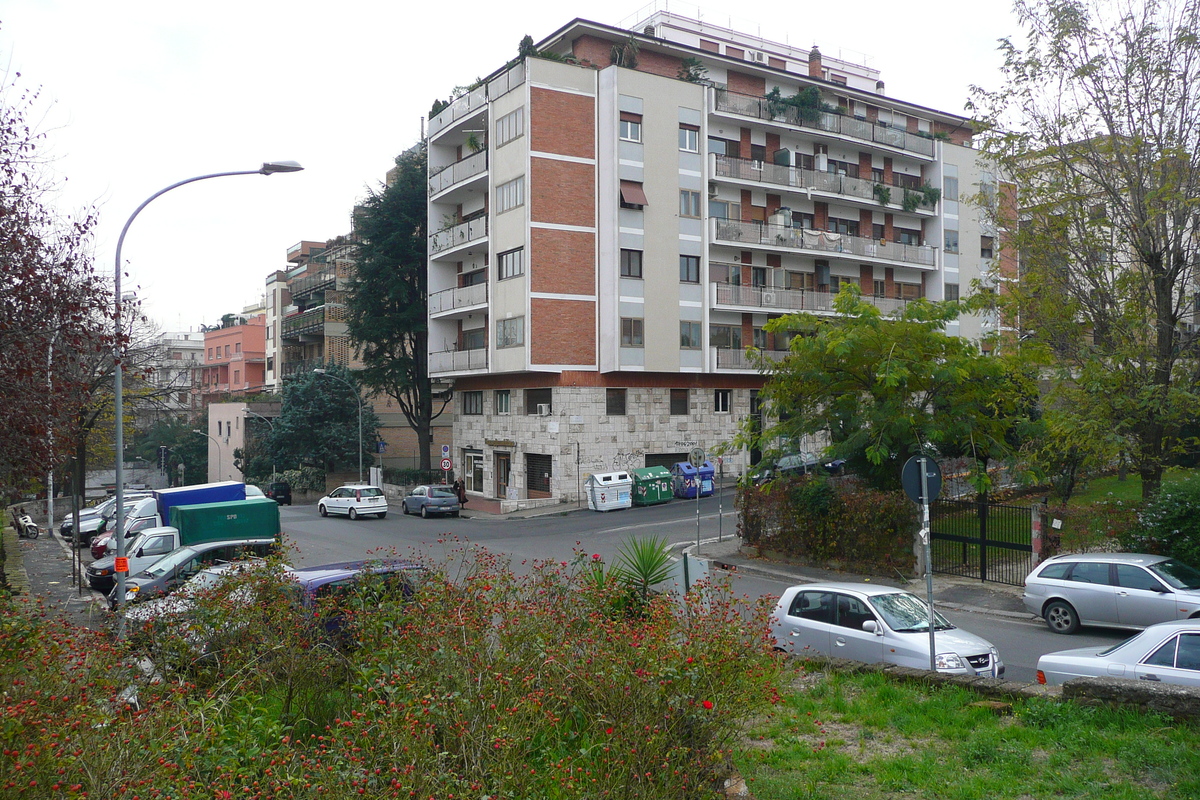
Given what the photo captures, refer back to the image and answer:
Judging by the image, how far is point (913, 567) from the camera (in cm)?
1955

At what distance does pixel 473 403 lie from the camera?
4447 cm

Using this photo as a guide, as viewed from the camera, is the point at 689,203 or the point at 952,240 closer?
the point at 689,203

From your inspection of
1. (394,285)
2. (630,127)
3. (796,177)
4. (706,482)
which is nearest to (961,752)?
(706,482)

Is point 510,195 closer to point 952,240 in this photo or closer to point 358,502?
point 358,502

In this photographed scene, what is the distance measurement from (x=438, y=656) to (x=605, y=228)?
33.9 m

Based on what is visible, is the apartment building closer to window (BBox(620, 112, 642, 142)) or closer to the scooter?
window (BBox(620, 112, 642, 142))

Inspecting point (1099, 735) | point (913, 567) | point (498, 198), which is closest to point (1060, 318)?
point (913, 567)

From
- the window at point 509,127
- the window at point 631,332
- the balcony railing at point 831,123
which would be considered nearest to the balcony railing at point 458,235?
the window at point 509,127

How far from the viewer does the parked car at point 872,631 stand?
1062 centimetres

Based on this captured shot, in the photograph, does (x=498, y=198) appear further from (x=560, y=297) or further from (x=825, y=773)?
(x=825, y=773)

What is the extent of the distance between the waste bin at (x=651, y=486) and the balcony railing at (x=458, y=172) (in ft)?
53.4

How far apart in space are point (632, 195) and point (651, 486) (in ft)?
42.7

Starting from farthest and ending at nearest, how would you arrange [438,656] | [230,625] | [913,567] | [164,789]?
[913,567] → [230,625] → [438,656] → [164,789]

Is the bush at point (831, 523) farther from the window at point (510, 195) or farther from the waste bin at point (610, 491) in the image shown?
the window at point (510, 195)
